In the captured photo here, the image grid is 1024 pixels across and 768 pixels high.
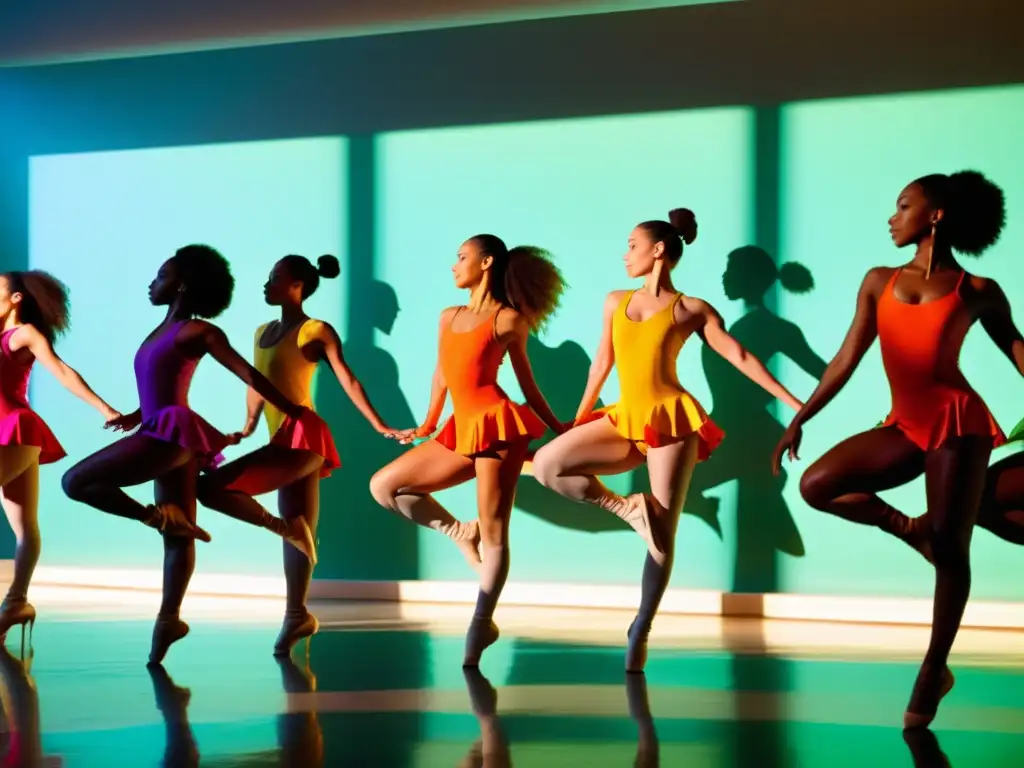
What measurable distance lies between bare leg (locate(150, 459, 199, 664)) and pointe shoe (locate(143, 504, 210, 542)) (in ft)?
0.05

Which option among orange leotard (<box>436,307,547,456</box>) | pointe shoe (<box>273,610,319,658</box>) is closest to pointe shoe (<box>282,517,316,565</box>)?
pointe shoe (<box>273,610,319,658</box>)

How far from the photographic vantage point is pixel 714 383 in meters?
6.33

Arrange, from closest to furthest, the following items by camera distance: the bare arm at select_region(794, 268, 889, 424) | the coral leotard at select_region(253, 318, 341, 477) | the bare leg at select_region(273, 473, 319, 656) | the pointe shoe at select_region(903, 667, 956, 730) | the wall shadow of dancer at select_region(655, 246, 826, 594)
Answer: the pointe shoe at select_region(903, 667, 956, 730) → the bare arm at select_region(794, 268, 889, 424) → the bare leg at select_region(273, 473, 319, 656) → the coral leotard at select_region(253, 318, 341, 477) → the wall shadow of dancer at select_region(655, 246, 826, 594)

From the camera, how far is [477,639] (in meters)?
4.64

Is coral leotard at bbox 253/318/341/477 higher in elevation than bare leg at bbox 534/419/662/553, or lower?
higher

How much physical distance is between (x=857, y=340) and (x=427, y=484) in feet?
5.48

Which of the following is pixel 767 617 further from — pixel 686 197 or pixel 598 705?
pixel 598 705

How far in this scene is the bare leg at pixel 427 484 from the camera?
482cm

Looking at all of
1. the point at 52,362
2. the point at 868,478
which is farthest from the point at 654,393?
the point at 52,362

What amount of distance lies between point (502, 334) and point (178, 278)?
3.79 ft

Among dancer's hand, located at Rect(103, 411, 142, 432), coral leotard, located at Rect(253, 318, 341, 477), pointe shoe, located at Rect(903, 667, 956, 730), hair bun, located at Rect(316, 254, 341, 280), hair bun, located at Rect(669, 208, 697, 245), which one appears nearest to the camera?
pointe shoe, located at Rect(903, 667, 956, 730)

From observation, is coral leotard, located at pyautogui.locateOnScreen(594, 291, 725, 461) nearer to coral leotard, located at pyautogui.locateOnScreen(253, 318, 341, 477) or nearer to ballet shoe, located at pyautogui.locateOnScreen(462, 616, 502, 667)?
ballet shoe, located at pyautogui.locateOnScreen(462, 616, 502, 667)

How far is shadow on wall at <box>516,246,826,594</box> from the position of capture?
622cm

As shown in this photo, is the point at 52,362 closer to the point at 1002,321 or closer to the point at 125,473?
the point at 125,473
